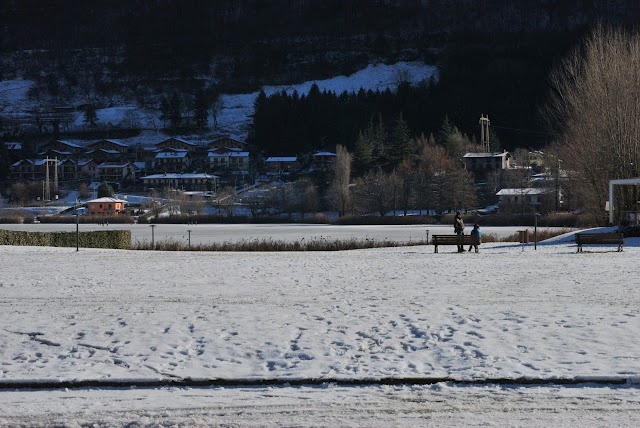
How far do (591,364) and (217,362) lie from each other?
165 inches

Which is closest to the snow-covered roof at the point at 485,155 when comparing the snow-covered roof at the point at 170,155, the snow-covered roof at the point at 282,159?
the snow-covered roof at the point at 282,159

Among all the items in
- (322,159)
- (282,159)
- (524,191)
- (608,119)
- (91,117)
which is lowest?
(524,191)

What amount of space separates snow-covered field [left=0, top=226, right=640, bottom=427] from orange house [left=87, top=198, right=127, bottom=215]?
72.8 metres

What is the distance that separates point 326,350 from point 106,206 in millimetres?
82604

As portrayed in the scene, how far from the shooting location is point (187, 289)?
16.5 m

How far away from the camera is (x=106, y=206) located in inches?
3553

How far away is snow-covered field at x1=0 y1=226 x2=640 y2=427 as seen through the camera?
Result: 27.4ft

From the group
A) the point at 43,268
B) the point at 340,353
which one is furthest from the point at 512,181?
the point at 340,353

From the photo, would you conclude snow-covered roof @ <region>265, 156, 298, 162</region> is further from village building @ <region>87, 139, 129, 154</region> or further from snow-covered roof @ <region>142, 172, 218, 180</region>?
village building @ <region>87, 139, 129, 154</region>

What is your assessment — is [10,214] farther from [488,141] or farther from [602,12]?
[602,12]

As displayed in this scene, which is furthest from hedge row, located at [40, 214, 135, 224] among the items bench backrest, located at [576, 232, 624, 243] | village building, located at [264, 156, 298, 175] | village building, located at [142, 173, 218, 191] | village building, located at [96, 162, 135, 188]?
bench backrest, located at [576, 232, 624, 243]

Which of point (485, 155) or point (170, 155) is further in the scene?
point (170, 155)

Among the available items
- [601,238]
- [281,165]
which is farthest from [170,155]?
[601,238]

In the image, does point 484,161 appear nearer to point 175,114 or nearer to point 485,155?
point 485,155
